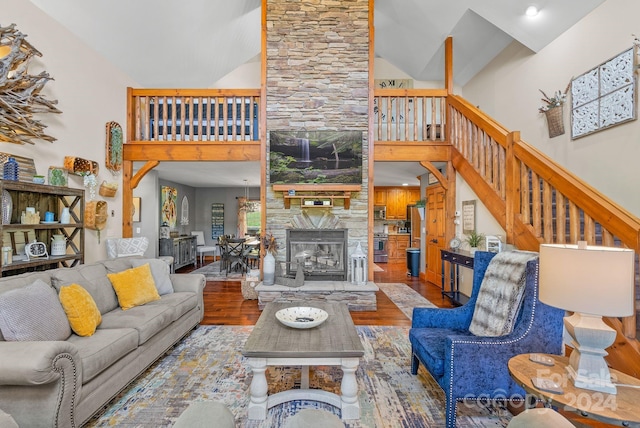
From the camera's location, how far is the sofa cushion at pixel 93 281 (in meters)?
2.47

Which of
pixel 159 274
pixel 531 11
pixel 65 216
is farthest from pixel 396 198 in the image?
pixel 65 216

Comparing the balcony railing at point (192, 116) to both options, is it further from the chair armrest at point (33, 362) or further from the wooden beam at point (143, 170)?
the chair armrest at point (33, 362)

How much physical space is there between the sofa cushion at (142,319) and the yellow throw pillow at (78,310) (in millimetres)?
176

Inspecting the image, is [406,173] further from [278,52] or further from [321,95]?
[278,52]

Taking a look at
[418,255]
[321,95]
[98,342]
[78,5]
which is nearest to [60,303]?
[98,342]

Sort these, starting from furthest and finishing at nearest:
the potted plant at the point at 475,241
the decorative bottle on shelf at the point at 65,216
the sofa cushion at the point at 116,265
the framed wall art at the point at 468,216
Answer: the framed wall art at the point at 468,216
the potted plant at the point at 475,241
the decorative bottle on shelf at the point at 65,216
the sofa cushion at the point at 116,265

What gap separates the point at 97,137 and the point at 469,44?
6.21m

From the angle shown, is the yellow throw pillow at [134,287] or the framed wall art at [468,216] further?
the framed wall art at [468,216]

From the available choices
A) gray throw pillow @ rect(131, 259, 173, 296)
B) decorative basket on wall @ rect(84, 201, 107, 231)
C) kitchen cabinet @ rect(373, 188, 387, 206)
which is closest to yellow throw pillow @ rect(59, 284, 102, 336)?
gray throw pillow @ rect(131, 259, 173, 296)

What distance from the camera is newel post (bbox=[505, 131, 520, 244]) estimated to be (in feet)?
11.5

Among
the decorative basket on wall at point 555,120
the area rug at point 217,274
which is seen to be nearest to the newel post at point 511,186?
the decorative basket on wall at point 555,120

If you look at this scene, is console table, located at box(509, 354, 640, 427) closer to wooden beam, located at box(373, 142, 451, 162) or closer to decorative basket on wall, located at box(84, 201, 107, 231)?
wooden beam, located at box(373, 142, 451, 162)

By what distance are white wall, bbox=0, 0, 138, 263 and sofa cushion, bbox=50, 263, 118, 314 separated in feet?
4.32

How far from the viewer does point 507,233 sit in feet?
12.0
